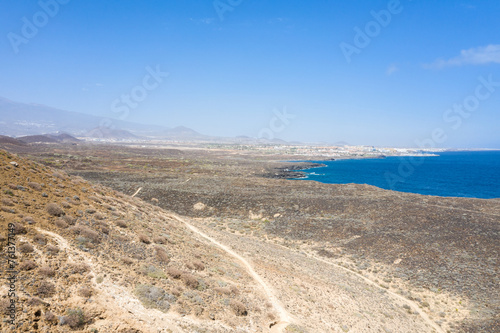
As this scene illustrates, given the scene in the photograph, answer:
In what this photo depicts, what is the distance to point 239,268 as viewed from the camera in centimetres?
1781

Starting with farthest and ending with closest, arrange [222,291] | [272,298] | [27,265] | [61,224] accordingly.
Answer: [272,298] → [222,291] → [61,224] → [27,265]

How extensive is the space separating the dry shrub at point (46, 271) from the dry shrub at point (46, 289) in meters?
0.46

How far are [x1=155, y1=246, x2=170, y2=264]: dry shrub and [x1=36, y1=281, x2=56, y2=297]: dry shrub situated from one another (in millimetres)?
5472

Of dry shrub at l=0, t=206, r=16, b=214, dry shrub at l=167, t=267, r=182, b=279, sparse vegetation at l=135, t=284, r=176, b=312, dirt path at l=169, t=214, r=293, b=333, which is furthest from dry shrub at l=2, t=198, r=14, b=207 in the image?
dirt path at l=169, t=214, r=293, b=333

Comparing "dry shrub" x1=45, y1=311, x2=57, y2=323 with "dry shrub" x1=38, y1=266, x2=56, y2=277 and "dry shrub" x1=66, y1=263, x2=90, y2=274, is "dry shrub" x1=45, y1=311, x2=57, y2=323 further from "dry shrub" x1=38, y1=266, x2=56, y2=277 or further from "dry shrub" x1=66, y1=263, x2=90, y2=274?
"dry shrub" x1=66, y1=263, x2=90, y2=274

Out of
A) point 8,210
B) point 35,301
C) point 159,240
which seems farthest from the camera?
point 159,240

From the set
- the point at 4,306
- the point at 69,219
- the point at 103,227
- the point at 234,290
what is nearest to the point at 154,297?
the point at 234,290

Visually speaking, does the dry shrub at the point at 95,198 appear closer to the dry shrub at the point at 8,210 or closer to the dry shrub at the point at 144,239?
the dry shrub at the point at 144,239

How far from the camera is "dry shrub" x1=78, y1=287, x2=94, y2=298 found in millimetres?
9741

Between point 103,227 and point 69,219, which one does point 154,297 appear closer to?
point 103,227

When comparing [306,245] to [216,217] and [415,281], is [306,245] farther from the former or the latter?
[216,217]

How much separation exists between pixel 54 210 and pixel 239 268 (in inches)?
438

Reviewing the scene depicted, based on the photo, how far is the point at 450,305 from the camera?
750 inches

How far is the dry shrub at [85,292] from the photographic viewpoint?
9741 mm
